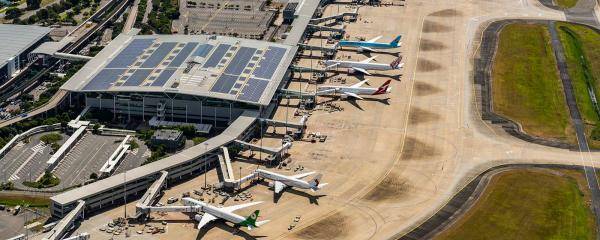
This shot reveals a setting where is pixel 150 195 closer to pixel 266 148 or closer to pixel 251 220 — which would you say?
pixel 251 220

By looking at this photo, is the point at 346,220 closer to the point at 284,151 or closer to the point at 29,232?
the point at 284,151

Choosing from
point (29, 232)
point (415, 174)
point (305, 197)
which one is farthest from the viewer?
point (415, 174)

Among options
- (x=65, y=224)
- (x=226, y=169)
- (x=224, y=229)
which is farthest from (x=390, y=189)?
(x=65, y=224)

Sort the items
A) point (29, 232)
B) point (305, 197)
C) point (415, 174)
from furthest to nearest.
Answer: point (415, 174) → point (305, 197) → point (29, 232)

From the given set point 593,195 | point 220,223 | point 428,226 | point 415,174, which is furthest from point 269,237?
point 593,195

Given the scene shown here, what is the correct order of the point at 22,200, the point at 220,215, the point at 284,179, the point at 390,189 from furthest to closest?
1. the point at 390,189
2. the point at 284,179
3. the point at 22,200
4. the point at 220,215

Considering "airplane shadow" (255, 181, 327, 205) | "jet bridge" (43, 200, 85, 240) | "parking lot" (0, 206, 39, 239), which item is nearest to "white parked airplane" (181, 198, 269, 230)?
"airplane shadow" (255, 181, 327, 205)
